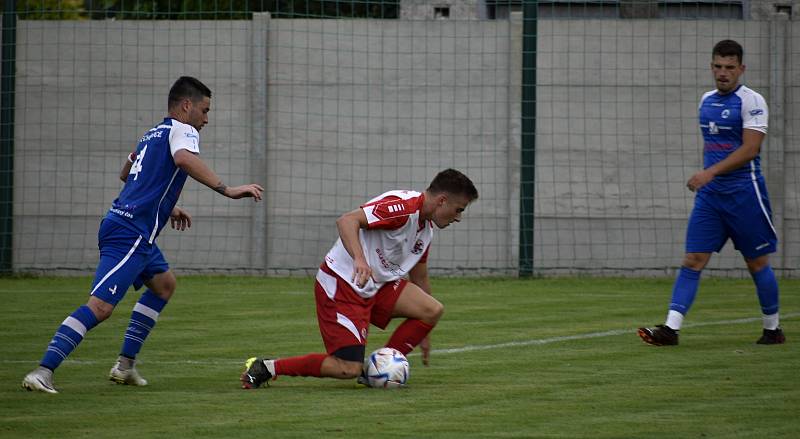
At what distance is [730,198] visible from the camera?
949cm

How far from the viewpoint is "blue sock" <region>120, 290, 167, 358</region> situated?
7684 mm

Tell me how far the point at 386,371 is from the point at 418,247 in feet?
2.66

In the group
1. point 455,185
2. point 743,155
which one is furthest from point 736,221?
point 455,185

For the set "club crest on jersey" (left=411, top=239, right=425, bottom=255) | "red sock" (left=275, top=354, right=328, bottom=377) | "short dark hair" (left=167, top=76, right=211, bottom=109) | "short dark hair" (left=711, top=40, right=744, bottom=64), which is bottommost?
"red sock" (left=275, top=354, right=328, bottom=377)

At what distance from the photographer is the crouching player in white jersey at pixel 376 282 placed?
7.33 m

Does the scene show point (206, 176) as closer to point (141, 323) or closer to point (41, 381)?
point (141, 323)

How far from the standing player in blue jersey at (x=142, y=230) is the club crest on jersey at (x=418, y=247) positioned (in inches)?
38.8

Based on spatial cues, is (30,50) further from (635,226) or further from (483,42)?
(635,226)

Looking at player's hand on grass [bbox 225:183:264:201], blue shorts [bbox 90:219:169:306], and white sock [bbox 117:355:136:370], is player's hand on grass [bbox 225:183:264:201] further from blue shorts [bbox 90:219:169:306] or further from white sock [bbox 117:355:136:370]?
white sock [bbox 117:355:136:370]

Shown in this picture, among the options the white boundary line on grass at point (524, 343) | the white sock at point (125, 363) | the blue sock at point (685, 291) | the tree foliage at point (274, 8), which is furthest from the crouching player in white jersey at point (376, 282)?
the tree foliage at point (274, 8)

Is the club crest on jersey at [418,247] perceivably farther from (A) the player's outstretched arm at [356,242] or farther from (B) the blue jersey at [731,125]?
(B) the blue jersey at [731,125]

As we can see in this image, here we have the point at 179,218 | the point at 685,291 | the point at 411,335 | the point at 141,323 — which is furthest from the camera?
the point at 685,291

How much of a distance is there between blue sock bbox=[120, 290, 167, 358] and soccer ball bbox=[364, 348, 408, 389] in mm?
1379

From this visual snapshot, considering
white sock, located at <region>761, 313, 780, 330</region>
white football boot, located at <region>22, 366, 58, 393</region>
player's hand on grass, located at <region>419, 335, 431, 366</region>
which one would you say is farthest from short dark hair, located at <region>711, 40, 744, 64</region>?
white football boot, located at <region>22, 366, 58, 393</region>
